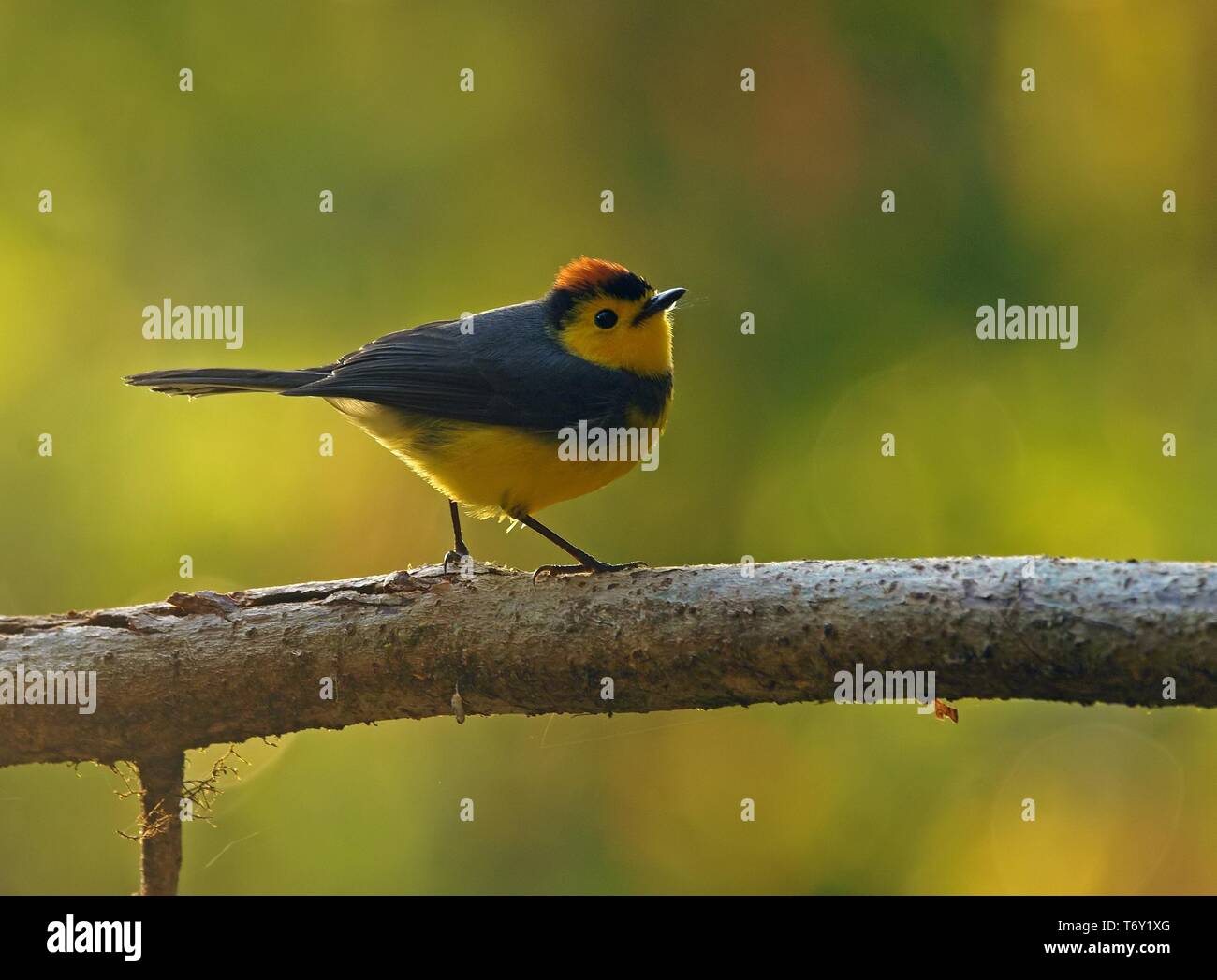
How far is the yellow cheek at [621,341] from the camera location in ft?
14.5

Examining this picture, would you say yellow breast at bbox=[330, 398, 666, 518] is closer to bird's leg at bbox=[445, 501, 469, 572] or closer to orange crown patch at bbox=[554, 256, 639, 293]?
bird's leg at bbox=[445, 501, 469, 572]

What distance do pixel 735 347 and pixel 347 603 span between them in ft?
9.05

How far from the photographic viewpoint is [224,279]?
612cm

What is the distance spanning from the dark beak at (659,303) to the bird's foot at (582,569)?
1.06 meters

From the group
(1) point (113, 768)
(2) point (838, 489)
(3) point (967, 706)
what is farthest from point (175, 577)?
(3) point (967, 706)

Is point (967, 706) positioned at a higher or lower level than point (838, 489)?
lower

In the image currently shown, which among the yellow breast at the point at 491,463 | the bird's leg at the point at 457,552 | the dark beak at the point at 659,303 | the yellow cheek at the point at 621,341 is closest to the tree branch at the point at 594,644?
the bird's leg at the point at 457,552

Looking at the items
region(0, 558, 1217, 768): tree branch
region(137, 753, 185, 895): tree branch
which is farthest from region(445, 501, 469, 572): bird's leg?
region(137, 753, 185, 895): tree branch

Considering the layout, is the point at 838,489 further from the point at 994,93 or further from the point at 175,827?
the point at 175,827

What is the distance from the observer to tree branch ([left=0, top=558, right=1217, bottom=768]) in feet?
9.00

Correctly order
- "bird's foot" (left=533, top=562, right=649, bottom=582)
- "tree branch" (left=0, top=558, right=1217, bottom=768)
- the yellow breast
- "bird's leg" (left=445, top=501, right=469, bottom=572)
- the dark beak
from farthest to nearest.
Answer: the dark beak, the yellow breast, "bird's leg" (left=445, top=501, right=469, bottom=572), "bird's foot" (left=533, top=562, right=649, bottom=582), "tree branch" (left=0, top=558, right=1217, bottom=768)

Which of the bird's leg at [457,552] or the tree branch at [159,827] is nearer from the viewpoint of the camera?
the tree branch at [159,827]

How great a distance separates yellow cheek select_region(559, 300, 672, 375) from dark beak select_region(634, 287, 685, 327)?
2cm

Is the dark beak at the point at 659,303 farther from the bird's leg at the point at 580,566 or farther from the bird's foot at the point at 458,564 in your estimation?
the bird's foot at the point at 458,564
